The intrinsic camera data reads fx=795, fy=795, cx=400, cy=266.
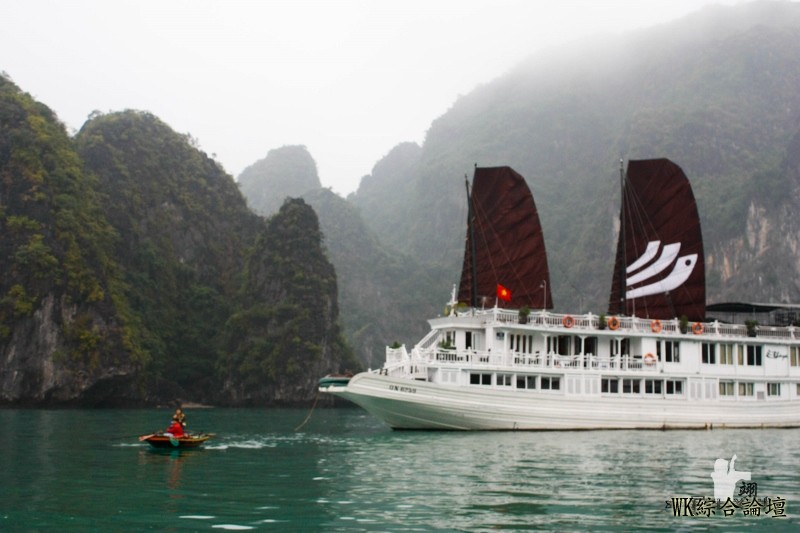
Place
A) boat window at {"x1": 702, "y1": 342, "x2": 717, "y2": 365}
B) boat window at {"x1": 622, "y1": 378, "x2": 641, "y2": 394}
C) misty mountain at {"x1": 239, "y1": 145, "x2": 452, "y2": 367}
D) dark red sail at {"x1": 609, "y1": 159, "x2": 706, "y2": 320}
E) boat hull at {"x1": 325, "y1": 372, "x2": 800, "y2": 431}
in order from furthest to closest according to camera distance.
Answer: misty mountain at {"x1": 239, "y1": 145, "x2": 452, "y2": 367} → dark red sail at {"x1": 609, "y1": 159, "x2": 706, "y2": 320} → boat window at {"x1": 702, "y1": 342, "x2": 717, "y2": 365} → boat window at {"x1": 622, "y1": 378, "x2": 641, "y2": 394} → boat hull at {"x1": 325, "y1": 372, "x2": 800, "y2": 431}

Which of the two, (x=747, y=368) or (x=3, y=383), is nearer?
(x=747, y=368)

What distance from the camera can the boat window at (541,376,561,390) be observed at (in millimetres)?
27672

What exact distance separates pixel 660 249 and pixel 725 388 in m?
6.04

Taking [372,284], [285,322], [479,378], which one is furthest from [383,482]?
[372,284]

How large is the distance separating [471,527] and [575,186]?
12965 centimetres

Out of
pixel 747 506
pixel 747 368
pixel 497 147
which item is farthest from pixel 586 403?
pixel 497 147

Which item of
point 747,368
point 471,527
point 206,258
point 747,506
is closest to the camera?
point 471,527

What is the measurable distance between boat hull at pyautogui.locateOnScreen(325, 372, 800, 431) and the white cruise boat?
0.13ft

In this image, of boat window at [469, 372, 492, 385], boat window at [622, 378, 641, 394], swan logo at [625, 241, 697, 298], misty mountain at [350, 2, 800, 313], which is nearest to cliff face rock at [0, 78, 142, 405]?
boat window at [469, 372, 492, 385]

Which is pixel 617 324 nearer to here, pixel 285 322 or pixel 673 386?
pixel 673 386

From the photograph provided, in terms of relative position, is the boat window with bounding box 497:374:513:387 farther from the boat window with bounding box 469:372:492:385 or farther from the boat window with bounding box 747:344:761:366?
the boat window with bounding box 747:344:761:366

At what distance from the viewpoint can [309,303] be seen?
6650 centimetres

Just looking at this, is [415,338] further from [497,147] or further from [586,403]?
[586,403]

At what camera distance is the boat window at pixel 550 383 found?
90.8 feet
